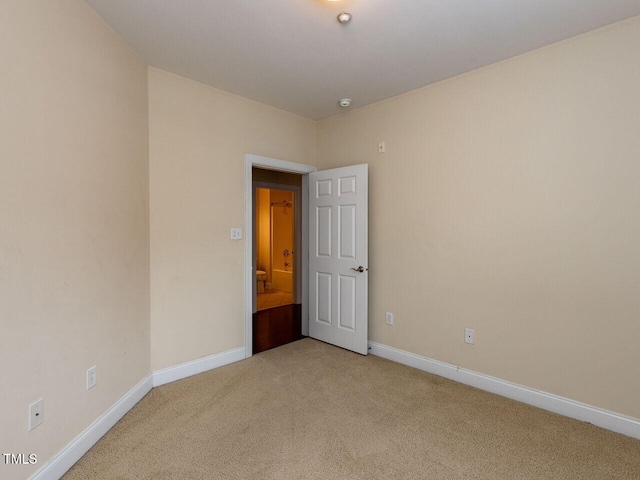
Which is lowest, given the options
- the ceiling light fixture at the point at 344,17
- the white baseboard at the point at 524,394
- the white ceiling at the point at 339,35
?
the white baseboard at the point at 524,394

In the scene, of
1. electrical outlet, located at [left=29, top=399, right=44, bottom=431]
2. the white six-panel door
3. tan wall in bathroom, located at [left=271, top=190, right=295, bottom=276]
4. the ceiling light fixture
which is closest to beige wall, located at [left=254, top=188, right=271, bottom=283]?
tan wall in bathroom, located at [left=271, top=190, right=295, bottom=276]

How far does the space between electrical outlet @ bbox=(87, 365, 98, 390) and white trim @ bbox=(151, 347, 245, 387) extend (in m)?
0.71

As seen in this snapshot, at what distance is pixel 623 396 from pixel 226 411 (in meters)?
2.58

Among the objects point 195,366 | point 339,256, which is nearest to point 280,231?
point 339,256

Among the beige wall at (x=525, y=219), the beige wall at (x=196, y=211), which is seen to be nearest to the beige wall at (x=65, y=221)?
the beige wall at (x=196, y=211)

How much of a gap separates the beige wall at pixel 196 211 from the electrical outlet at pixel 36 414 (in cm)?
108

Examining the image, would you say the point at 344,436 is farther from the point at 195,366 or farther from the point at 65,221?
the point at 65,221

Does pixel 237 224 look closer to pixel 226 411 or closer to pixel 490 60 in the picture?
pixel 226 411

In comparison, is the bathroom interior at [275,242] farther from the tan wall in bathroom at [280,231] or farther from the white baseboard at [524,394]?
the white baseboard at [524,394]

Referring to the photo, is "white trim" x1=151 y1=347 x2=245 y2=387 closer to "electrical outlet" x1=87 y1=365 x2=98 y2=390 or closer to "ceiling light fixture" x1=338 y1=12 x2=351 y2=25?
"electrical outlet" x1=87 y1=365 x2=98 y2=390

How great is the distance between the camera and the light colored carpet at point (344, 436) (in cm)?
173

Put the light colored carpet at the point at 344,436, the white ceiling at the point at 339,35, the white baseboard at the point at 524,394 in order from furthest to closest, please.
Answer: the white baseboard at the point at 524,394 < the white ceiling at the point at 339,35 < the light colored carpet at the point at 344,436

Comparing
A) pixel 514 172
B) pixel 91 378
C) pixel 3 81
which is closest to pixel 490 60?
pixel 514 172

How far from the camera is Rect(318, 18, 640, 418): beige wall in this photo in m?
2.08
